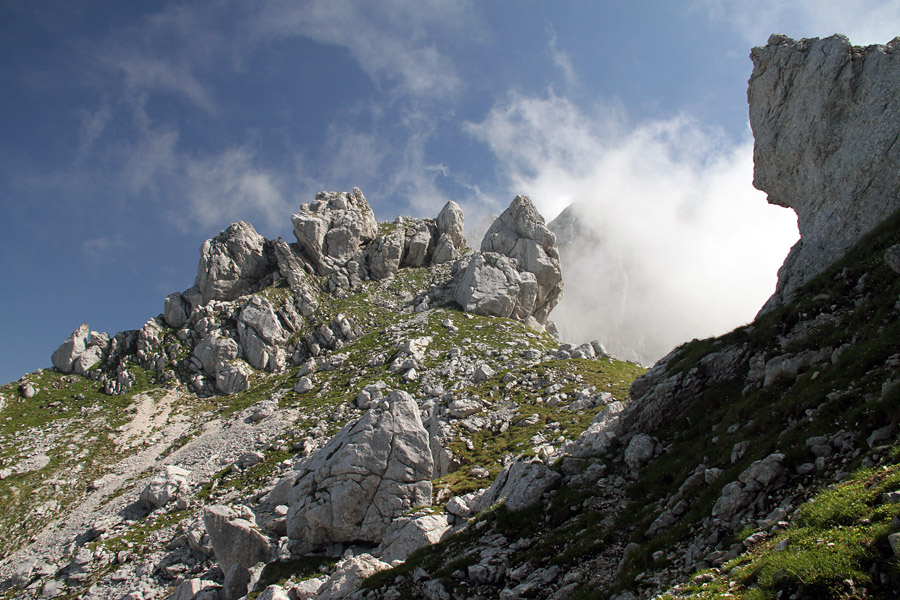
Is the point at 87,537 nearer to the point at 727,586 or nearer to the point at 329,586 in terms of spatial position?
the point at 329,586

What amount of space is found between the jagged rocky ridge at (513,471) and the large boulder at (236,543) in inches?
5.8

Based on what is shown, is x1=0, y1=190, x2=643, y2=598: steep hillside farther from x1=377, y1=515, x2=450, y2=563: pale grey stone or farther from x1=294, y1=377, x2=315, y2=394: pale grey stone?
x1=294, y1=377, x2=315, y2=394: pale grey stone

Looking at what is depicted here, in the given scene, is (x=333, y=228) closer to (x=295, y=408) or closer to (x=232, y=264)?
(x=232, y=264)

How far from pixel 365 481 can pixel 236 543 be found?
34.9 feet

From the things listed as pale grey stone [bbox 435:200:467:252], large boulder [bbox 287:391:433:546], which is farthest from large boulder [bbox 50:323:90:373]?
pale grey stone [bbox 435:200:467:252]

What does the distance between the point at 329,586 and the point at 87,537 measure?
38.8 meters

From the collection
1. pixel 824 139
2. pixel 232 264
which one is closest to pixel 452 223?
pixel 232 264

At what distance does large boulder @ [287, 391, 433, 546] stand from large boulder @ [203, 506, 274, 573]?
9.72 feet

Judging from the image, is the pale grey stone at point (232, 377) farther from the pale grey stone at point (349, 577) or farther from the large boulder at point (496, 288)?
the pale grey stone at point (349, 577)

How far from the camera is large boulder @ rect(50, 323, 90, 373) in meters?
88.4

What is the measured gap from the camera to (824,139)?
35.2m

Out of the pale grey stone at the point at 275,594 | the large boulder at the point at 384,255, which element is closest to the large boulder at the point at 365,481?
the pale grey stone at the point at 275,594

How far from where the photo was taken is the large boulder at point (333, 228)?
110375mm

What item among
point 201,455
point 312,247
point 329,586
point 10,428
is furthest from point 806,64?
point 10,428
